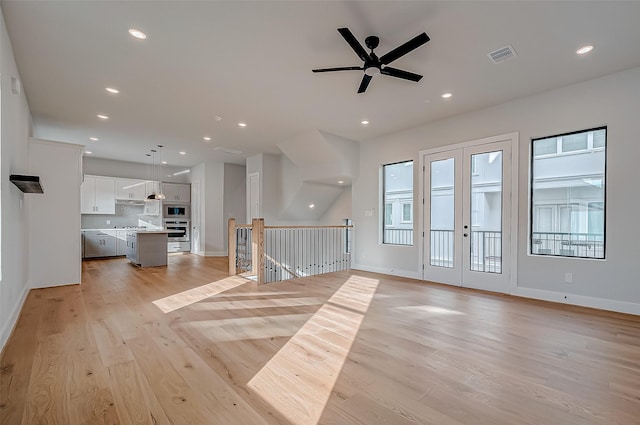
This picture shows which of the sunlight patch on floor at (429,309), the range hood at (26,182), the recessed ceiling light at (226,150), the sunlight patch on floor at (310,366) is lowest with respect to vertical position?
the sunlight patch on floor at (429,309)

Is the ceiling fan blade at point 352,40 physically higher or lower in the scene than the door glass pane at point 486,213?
higher

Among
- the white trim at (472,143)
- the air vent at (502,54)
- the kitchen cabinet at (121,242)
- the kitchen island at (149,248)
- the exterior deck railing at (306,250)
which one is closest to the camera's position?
the air vent at (502,54)

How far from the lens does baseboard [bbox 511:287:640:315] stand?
12.0 ft

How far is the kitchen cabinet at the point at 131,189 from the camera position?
30.2ft

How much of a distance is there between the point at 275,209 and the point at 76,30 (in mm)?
5941

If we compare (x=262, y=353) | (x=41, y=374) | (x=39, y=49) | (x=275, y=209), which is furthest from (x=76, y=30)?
(x=275, y=209)

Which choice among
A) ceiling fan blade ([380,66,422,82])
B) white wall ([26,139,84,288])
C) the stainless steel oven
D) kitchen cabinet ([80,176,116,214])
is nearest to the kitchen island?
white wall ([26,139,84,288])

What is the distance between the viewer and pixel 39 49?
329cm

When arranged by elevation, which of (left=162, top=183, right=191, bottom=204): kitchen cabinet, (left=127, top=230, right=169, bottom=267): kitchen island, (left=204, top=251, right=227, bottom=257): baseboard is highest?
(left=162, top=183, right=191, bottom=204): kitchen cabinet

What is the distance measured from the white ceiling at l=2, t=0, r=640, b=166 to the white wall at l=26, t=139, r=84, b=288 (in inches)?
34.3

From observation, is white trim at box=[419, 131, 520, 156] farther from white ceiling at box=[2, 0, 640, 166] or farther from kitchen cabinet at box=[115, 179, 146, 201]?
kitchen cabinet at box=[115, 179, 146, 201]

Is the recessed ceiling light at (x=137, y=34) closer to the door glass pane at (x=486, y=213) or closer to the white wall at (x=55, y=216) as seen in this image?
the white wall at (x=55, y=216)

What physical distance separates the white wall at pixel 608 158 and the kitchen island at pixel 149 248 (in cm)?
668

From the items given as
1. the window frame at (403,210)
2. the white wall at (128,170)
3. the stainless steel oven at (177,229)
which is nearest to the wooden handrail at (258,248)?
the window frame at (403,210)
